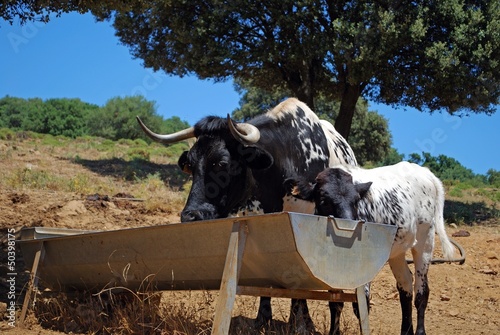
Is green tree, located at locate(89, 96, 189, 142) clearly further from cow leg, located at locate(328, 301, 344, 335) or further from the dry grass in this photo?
cow leg, located at locate(328, 301, 344, 335)

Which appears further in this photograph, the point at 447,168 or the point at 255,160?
the point at 447,168

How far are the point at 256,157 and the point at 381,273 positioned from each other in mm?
5280

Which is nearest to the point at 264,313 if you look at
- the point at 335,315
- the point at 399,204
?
the point at 335,315

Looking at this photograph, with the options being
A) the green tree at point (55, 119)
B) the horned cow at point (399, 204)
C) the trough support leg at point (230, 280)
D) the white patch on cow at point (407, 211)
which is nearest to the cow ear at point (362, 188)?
the horned cow at point (399, 204)

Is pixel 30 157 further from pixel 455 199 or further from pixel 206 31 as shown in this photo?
pixel 455 199

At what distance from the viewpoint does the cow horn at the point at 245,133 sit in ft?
20.5

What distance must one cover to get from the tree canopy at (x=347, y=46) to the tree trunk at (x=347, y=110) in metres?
0.03

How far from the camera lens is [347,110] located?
20.5 meters

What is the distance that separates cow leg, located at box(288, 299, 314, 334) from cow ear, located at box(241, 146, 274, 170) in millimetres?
1477

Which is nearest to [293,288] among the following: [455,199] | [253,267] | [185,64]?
[253,267]

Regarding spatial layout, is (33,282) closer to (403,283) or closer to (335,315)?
(335,315)

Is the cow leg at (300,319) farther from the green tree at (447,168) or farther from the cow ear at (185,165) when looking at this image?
the green tree at (447,168)

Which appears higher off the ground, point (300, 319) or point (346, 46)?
point (346, 46)

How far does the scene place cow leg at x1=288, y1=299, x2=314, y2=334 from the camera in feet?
18.9
